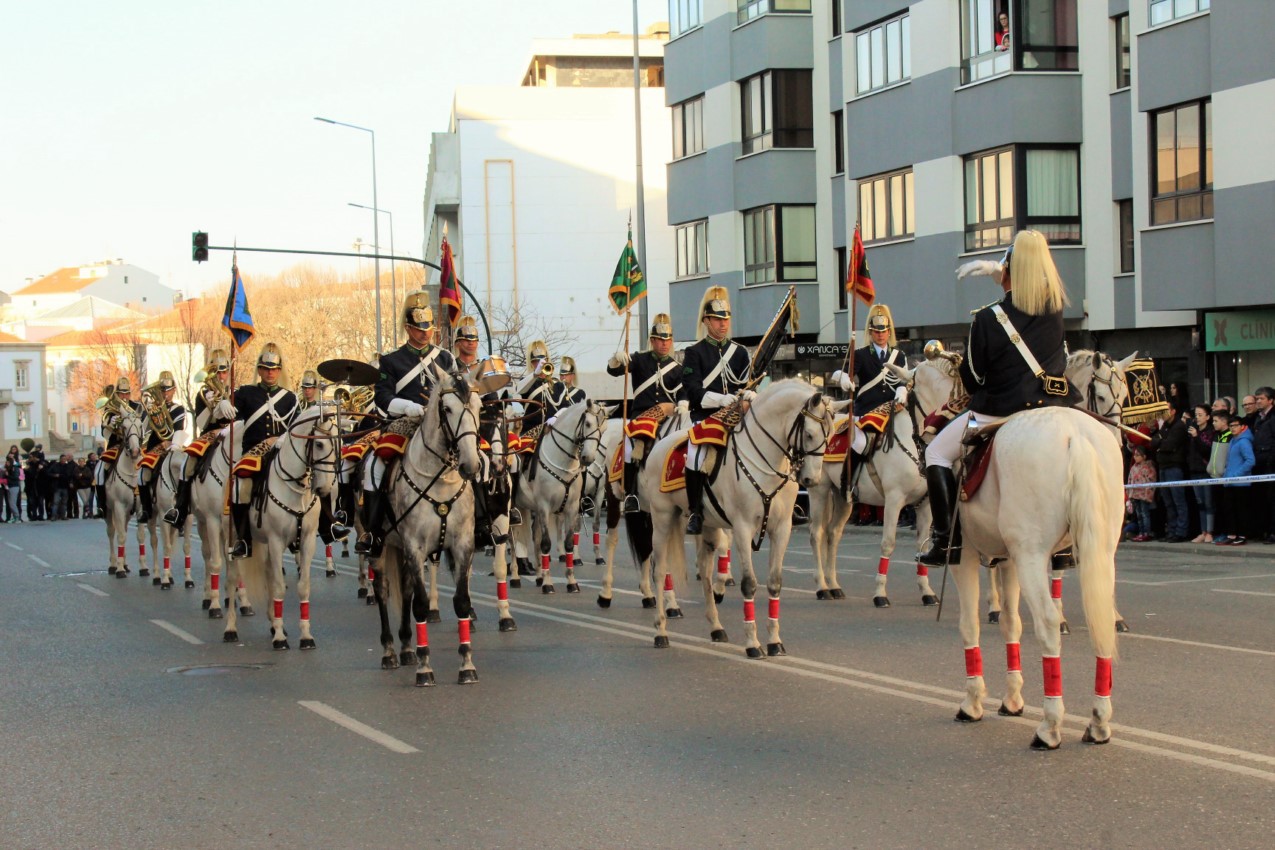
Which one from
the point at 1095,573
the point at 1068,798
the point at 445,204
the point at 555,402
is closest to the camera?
the point at 1068,798

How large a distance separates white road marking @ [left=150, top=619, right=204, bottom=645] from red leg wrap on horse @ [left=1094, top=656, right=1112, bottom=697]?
30.4ft

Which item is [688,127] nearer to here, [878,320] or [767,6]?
[767,6]

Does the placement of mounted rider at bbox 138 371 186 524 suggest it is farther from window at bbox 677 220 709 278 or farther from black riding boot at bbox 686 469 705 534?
window at bbox 677 220 709 278

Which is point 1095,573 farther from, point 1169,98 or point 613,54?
point 613,54

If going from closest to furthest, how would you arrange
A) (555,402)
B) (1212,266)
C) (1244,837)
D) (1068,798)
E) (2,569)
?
(1244,837) → (1068,798) → (555,402) → (2,569) → (1212,266)

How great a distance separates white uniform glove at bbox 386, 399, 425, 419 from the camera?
12469 millimetres

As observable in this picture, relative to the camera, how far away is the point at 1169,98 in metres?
29.4

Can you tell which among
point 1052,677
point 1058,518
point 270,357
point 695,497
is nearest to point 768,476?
point 695,497

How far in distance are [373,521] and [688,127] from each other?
3632 centimetres

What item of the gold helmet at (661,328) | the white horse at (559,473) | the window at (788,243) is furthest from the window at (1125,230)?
the gold helmet at (661,328)

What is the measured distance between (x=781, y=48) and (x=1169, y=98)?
50.9 ft

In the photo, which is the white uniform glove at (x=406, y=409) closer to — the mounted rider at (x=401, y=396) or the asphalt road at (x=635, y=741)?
the mounted rider at (x=401, y=396)

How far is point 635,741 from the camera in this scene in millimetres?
9367

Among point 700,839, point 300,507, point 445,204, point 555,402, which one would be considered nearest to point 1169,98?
point 555,402
